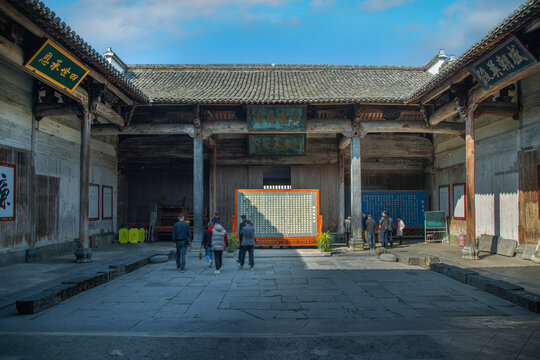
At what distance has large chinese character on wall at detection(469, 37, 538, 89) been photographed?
7.31 metres

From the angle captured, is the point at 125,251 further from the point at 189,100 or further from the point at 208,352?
the point at 208,352

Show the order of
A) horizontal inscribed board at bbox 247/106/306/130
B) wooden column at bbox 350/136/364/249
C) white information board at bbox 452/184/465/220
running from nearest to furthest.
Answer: horizontal inscribed board at bbox 247/106/306/130 → wooden column at bbox 350/136/364/249 → white information board at bbox 452/184/465/220

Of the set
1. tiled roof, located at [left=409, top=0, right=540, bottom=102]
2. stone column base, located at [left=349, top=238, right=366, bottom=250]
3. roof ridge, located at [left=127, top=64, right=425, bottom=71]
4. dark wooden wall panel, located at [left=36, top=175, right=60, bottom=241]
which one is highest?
roof ridge, located at [left=127, top=64, right=425, bottom=71]

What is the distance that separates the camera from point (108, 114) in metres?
10.9

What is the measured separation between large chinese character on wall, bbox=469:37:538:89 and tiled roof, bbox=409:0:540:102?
147 mm

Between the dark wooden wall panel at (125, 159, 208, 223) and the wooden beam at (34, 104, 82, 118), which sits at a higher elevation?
the wooden beam at (34, 104, 82, 118)

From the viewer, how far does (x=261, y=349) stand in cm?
388

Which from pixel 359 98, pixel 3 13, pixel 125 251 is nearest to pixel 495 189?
pixel 359 98

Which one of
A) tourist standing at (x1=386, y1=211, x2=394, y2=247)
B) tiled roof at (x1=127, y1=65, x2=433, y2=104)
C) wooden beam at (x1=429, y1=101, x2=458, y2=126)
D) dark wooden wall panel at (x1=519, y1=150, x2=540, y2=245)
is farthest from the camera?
tourist standing at (x1=386, y1=211, x2=394, y2=247)

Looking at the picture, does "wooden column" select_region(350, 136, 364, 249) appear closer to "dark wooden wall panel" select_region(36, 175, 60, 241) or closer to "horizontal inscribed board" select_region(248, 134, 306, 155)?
"horizontal inscribed board" select_region(248, 134, 306, 155)

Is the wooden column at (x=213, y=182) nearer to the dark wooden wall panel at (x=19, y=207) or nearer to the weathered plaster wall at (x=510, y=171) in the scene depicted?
the dark wooden wall panel at (x=19, y=207)

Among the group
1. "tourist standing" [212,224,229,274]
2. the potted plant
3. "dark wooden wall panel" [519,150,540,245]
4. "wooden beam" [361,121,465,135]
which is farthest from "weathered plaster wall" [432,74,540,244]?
"tourist standing" [212,224,229,274]

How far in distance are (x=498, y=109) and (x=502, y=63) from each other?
2.36 m

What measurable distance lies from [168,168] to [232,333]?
1251 cm
